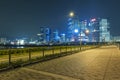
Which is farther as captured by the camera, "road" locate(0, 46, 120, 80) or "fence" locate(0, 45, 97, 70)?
"fence" locate(0, 45, 97, 70)

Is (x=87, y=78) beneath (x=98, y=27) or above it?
beneath

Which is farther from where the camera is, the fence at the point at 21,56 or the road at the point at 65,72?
the fence at the point at 21,56

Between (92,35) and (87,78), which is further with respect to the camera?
(92,35)

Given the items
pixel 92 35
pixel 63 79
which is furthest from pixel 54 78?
pixel 92 35

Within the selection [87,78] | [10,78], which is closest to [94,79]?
[87,78]

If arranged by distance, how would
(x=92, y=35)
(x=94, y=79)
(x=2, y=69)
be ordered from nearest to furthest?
(x=94, y=79) < (x=2, y=69) < (x=92, y=35)

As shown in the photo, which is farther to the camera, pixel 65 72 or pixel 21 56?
pixel 21 56

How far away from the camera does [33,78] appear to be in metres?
13.5

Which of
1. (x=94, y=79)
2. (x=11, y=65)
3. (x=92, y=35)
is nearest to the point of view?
(x=94, y=79)

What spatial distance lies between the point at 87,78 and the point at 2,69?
22.5 ft

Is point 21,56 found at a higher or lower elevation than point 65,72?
higher

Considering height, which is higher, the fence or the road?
the fence

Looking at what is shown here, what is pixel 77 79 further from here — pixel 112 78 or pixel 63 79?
pixel 112 78

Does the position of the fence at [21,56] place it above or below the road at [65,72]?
Result: above
